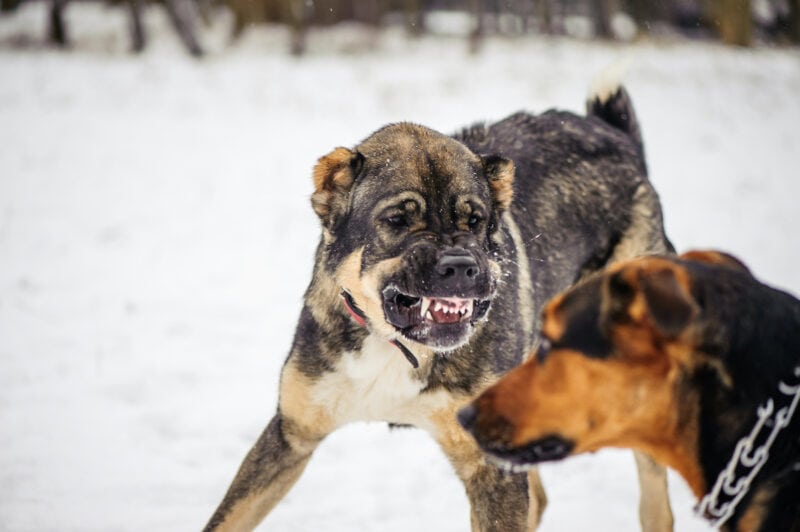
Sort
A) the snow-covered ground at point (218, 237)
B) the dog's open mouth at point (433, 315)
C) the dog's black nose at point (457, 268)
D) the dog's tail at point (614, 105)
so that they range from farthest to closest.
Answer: the dog's tail at point (614, 105) → the snow-covered ground at point (218, 237) → the dog's open mouth at point (433, 315) → the dog's black nose at point (457, 268)

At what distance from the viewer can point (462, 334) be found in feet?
10.3

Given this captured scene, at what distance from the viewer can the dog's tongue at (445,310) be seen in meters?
3.16

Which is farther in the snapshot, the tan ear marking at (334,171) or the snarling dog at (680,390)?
the tan ear marking at (334,171)

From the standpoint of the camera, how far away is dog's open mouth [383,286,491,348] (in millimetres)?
3131

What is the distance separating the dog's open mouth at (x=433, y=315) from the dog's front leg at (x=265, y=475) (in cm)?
78

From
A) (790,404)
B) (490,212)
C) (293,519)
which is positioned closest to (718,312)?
(790,404)

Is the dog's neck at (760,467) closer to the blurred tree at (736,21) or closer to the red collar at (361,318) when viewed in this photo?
the red collar at (361,318)

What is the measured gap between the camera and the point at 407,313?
127 inches

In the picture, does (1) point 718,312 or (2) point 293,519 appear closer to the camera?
(1) point 718,312

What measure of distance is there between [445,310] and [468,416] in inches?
28.1

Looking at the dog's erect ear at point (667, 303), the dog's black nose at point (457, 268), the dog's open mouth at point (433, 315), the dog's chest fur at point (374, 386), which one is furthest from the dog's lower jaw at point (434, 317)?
the dog's erect ear at point (667, 303)

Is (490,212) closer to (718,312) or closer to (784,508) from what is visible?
(718,312)

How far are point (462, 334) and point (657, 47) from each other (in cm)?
2315

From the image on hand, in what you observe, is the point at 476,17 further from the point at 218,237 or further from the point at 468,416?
the point at 468,416
